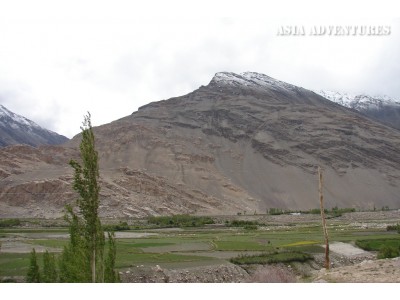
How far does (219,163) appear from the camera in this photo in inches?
6166

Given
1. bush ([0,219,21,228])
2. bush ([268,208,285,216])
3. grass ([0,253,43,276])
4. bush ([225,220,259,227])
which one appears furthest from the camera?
bush ([268,208,285,216])

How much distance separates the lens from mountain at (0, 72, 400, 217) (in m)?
115

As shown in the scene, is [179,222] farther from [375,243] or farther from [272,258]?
[272,258]

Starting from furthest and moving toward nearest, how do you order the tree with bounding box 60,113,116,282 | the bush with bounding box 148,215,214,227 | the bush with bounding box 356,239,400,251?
the bush with bounding box 148,215,214,227 < the bush with bounding box 356,239,400,251 < the tree with bounding box 60,113,116,282

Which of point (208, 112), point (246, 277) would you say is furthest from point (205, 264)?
point (208, 112)

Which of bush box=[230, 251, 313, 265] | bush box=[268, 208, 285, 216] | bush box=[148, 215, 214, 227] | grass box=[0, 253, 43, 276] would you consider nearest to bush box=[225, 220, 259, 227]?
bush box=[148, 215, 214, 227]

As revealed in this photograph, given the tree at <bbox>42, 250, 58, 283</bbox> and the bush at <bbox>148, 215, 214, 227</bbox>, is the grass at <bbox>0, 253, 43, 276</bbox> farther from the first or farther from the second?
the bush at <bbox>148, 215, 214, 227</bbox>

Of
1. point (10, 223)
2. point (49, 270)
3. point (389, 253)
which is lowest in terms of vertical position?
point (389, 253)

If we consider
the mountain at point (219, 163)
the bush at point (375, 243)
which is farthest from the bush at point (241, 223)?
the bush at point (375, 243)

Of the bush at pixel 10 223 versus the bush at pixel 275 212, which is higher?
the bush at pixel 10 223

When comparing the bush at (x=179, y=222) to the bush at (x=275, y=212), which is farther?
the bush at (x=275, y=212)

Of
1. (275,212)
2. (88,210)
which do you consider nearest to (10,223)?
(275,212)

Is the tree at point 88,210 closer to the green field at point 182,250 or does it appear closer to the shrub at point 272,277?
the shrub at point 272,277

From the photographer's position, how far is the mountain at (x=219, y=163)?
11453cm
